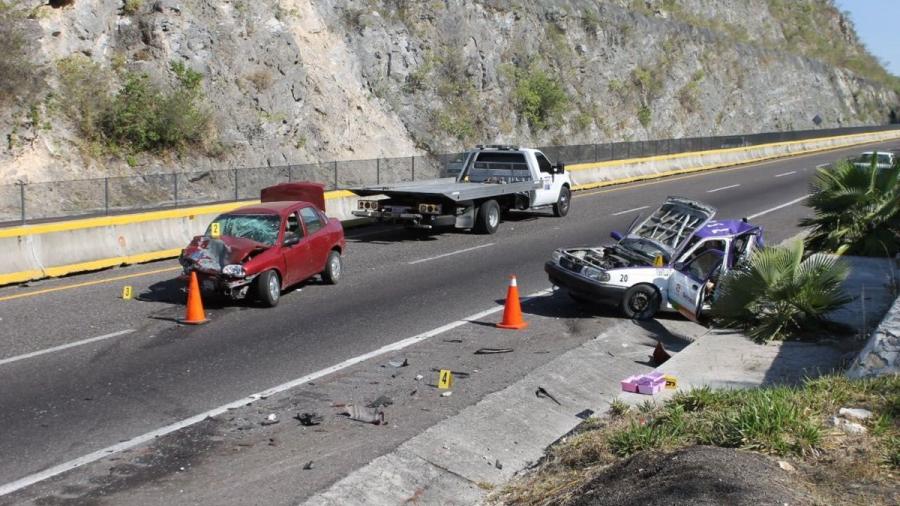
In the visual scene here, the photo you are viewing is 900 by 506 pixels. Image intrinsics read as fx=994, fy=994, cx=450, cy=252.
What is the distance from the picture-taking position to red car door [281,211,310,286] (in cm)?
1526

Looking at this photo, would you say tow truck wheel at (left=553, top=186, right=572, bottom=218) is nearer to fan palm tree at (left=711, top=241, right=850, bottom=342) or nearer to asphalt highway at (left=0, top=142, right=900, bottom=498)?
asphalt highway at (left=0, top=142, right=900, bottom=498)

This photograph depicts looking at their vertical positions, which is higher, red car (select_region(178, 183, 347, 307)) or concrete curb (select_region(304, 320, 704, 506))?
red car (select_region(178, 183, 347, 307))

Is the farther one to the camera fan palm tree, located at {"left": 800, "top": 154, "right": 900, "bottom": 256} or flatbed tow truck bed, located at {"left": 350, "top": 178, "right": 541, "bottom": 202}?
flatbed tow truck bed, located at {"left": 350, "top": 178, "right": 541, "bottom": 202}

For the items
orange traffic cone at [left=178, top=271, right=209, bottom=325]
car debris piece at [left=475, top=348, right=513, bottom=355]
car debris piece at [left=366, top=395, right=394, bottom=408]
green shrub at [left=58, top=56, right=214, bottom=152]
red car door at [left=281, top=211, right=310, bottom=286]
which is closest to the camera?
car debris piece at [left=366, top=395, right=394, bottom=408]

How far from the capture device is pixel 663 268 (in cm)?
1434

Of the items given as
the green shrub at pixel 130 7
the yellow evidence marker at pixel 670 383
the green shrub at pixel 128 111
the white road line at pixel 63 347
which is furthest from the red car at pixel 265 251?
the green shrub at pixel 130 7

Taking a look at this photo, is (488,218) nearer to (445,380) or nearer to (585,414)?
(445,380)

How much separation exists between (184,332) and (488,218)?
1136cm

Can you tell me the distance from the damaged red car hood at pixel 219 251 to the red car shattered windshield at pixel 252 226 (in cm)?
28

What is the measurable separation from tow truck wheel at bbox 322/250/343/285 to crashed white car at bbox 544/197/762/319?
12.8 feet

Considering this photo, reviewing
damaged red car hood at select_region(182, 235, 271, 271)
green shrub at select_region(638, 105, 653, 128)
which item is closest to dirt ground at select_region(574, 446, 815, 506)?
damaged red car hood at select_region(182, 235, 271, 271)

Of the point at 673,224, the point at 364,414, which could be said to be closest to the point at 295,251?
the point at 673,224

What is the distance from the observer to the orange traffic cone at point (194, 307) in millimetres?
A: 13680

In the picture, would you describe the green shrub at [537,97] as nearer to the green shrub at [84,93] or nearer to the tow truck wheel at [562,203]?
the green shrub at [84,93]
